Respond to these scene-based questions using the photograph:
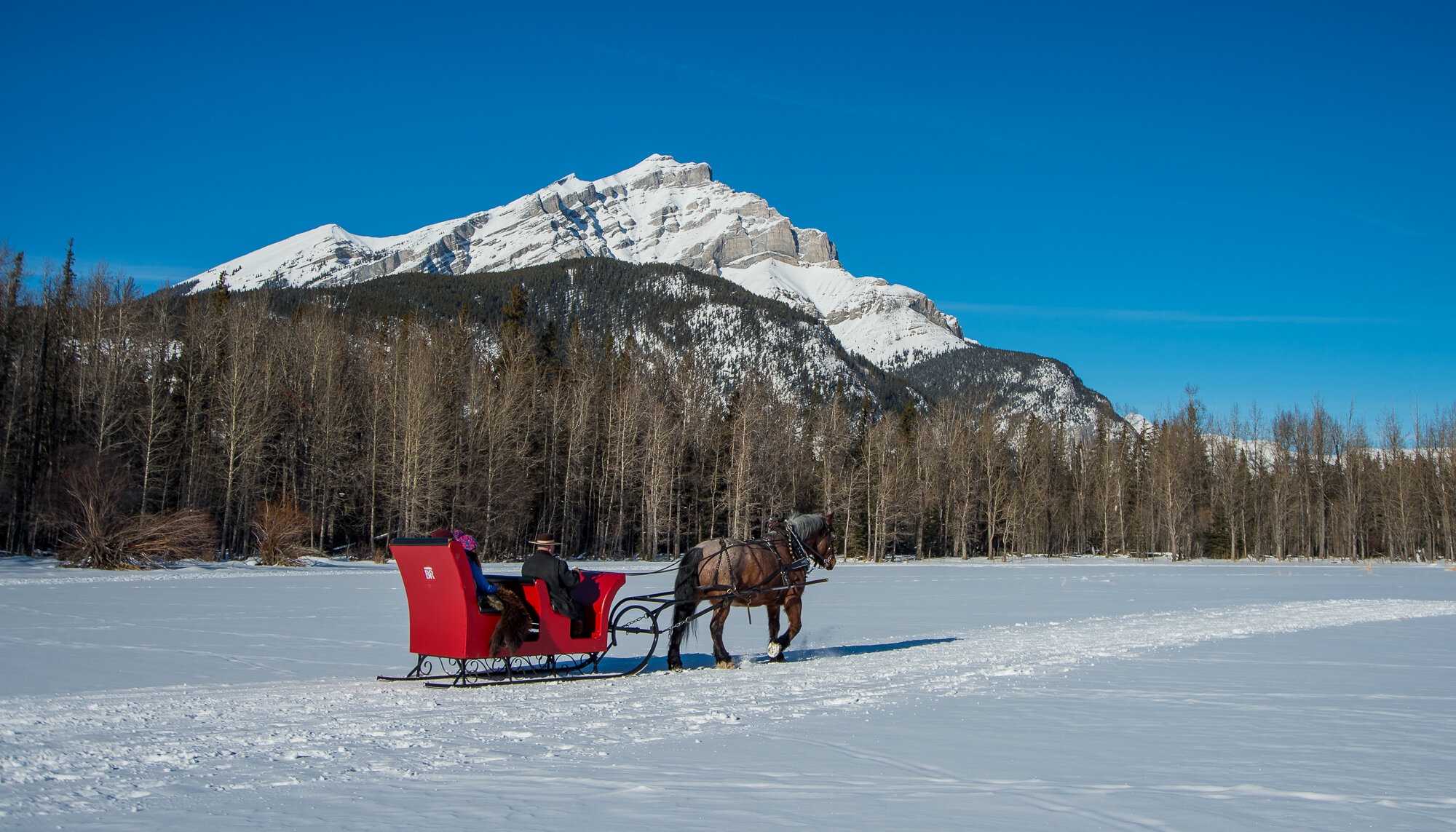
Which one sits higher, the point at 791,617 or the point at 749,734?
the point at 791,617

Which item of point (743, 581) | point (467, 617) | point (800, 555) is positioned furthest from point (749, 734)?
point (800, 555)

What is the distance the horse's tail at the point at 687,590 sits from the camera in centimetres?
1032

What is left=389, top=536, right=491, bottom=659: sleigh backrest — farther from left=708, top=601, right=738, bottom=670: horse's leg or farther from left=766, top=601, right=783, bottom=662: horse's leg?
left=766, top=601, right=783, bottom=662: horse's leg

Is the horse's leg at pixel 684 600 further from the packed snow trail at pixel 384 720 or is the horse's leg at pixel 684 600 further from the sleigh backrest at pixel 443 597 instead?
the sleigh backrest at pixel 443 597

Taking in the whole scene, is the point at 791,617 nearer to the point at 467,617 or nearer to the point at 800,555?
the point at 800,555

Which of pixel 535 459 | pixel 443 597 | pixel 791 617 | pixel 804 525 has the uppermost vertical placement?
pixel 535 459

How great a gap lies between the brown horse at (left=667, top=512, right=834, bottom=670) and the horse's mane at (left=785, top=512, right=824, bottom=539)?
1 centimetres

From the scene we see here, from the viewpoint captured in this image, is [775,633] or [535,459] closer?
[775,633]

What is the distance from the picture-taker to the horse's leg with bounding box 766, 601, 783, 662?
1058 cm

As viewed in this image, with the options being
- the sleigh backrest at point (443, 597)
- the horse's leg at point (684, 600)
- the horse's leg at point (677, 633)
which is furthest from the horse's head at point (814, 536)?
the sleigh backrest at point (443, 597)

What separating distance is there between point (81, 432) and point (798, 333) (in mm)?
134705

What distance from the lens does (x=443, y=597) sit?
8.27 meters

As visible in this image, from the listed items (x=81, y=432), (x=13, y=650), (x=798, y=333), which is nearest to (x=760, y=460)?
(x=81, y=432)

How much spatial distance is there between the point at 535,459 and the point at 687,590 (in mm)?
40234
